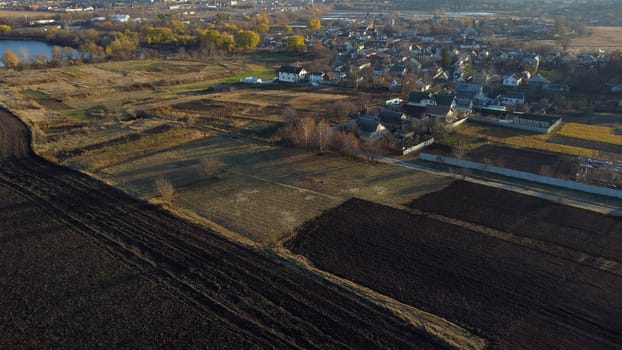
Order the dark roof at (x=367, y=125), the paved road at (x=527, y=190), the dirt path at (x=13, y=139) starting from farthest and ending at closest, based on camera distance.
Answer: the dark roof at (x=367, y=125) < the dirt path at (x=13, y=139) < the paved road at (x=527, y=190)

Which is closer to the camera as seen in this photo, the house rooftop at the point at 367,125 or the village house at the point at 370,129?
the village house at the point at 370,129

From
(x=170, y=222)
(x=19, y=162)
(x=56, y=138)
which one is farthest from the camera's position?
(x=56, y=138)

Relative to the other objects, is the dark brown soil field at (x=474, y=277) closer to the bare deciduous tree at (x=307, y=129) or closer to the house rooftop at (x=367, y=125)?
the bare deciduous tree at (x=307, y=129)

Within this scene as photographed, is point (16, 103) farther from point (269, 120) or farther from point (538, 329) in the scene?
point (538, 329)

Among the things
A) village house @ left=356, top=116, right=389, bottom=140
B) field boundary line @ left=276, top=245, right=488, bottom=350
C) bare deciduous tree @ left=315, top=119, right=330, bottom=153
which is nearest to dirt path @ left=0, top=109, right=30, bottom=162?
bare deciduous tree @ left=315, top=119, right=330, bottom=153

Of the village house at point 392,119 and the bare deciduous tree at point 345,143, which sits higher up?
the village house at point 392,119

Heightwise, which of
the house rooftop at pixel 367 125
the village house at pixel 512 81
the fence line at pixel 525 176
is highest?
the village house at pixel 512 81

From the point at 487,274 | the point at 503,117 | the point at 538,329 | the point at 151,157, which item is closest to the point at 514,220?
the point at 487,274

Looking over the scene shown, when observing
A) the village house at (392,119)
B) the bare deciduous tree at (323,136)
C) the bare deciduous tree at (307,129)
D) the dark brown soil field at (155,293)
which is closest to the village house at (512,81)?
the village house at (392,119)
